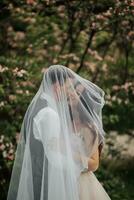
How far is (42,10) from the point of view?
8.50 meters

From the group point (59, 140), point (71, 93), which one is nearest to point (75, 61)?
point (71, 93)

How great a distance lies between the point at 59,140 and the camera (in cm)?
506

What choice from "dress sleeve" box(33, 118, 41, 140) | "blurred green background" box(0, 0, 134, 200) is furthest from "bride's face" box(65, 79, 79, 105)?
"blurred green background" box(0, 0, 134, 200)

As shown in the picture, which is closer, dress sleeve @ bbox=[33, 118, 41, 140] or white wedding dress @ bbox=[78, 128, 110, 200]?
dress sleeve @ bbox=[33, 118, 41, 140]

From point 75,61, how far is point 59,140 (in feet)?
14.2

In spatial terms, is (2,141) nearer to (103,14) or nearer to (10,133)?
(10,133)

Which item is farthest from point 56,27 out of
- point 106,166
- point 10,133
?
point 10,133

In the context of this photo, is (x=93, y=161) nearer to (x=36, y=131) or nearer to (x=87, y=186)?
(x=87, y=186)

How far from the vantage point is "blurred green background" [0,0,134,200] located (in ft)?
24.2

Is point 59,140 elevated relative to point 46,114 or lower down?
lower down

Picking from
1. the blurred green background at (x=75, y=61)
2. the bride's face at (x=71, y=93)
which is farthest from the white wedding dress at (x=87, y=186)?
the blurred green background at (x=75, y=61)

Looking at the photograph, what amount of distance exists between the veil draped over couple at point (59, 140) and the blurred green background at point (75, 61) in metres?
1.48

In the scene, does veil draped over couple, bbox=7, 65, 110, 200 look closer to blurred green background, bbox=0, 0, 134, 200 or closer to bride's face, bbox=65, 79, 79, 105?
bride's face, bbox=65, 79, 79, 105

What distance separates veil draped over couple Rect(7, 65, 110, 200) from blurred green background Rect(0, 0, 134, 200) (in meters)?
1.48
